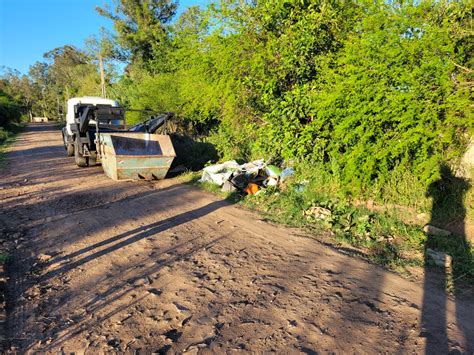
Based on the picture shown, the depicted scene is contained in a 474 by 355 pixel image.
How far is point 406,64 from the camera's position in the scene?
5516 mm

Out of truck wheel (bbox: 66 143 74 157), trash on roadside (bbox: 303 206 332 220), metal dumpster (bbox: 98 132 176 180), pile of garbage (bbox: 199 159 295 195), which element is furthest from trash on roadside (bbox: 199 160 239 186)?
truck wheel (bbox: 66 143 74 157)

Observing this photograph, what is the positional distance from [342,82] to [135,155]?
535cm

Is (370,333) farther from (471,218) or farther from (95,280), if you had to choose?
(471,218)

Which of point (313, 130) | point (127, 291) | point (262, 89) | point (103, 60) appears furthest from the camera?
point (103, 60)

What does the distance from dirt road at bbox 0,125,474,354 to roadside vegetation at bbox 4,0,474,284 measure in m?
1.10

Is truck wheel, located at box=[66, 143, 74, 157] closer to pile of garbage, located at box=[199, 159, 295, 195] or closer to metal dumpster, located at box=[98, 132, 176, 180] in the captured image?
metal dumpster, located at box=[98, 132, 176, 180]

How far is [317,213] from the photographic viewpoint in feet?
20.0

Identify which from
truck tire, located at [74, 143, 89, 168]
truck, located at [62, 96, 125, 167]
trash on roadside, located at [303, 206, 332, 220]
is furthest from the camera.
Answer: truck tire, located at [74, 143, 89, 168]

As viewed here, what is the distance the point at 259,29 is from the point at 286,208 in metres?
4.91

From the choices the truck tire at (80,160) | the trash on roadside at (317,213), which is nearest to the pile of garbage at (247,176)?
the trash on roadside at (317,213)

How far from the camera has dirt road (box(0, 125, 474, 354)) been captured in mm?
2754

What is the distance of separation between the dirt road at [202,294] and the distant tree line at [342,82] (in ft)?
8.11

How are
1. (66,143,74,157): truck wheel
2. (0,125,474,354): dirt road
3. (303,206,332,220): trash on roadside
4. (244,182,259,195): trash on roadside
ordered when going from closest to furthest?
(0,125,474,354): dirt road, (303,206,332,220): trash on roadside, (244,182,259,195): trash on roadside, (66,143,74,157): truck wheel

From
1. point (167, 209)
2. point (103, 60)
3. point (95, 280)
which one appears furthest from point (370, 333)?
point (103, 60)
